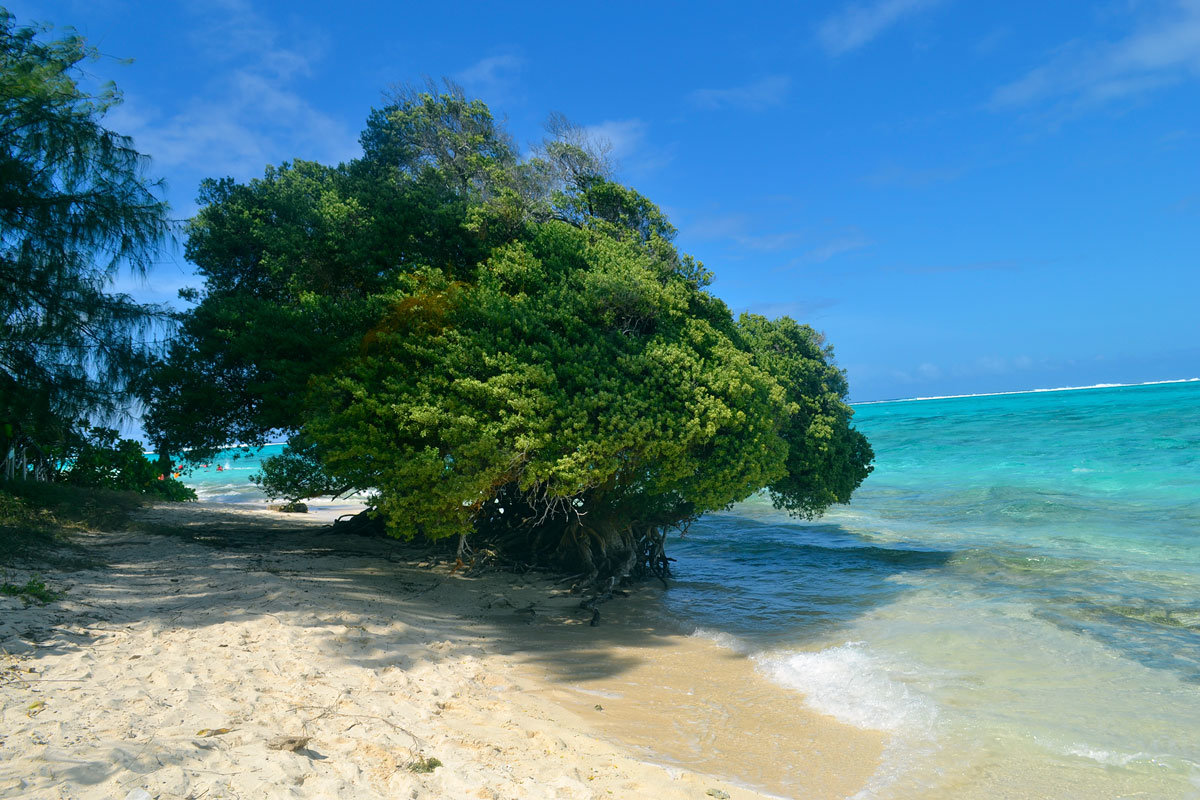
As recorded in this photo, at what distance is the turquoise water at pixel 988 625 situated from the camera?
6.30 metres

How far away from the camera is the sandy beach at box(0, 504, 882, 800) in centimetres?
438

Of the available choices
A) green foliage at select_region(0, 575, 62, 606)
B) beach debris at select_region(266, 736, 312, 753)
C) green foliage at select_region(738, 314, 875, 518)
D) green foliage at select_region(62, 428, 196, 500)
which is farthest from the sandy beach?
green foliage at select_region(738, 314, 875, 518)

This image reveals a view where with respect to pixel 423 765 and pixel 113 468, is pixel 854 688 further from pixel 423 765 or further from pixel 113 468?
pixel 113 468

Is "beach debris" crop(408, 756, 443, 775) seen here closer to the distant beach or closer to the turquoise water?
the distant beach

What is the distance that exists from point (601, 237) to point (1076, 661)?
9418 mm

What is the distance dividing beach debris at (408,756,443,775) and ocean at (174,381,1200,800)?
3631 millimetres

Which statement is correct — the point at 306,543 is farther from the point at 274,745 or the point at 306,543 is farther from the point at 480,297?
the point at 274,745

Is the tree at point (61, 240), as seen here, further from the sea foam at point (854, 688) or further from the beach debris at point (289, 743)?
the sea foam at point (854, 688)

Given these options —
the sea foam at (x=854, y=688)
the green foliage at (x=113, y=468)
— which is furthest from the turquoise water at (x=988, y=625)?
the green foliage at (x=113, y=468)

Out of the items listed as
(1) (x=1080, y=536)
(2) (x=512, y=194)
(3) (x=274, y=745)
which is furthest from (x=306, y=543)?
(1) (x=1080, y=536)

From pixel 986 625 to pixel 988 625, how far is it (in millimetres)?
30

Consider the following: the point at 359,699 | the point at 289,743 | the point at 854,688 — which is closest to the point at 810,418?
the point at 854,688

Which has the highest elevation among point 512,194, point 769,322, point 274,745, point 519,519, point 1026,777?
point 512,194

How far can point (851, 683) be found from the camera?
8.11m
